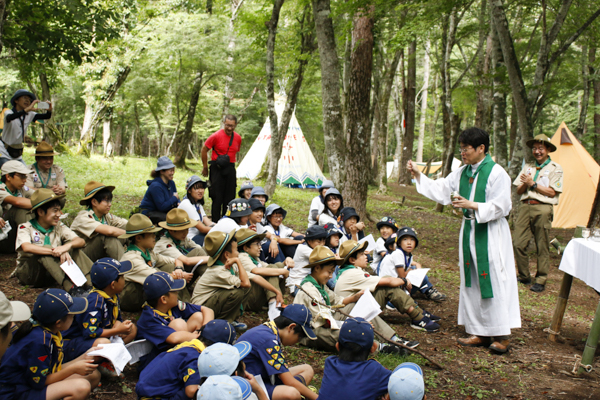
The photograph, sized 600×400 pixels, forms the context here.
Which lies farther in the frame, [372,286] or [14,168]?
[14,168]

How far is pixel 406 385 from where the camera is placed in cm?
222

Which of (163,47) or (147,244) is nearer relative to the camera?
(147,244)

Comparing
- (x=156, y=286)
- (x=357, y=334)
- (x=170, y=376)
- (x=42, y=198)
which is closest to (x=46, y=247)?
(x=42, y=198)

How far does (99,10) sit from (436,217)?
9.22m

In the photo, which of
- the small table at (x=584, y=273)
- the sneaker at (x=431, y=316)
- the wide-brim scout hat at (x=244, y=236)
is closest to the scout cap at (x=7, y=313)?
the wide-brim scout hat at (x=244, y=236)

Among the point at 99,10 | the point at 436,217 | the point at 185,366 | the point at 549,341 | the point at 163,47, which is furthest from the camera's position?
the point at 163,47

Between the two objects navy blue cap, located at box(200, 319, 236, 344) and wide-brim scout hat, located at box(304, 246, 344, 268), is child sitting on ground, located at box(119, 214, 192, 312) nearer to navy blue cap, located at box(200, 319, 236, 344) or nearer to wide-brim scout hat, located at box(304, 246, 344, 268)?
wide-brim scout hat, located at box(304, 246, 344, 268)

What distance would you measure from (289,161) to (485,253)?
13.1 meters

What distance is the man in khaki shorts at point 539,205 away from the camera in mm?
6215

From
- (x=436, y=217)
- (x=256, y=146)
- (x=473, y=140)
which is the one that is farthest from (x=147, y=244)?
(x=256, y=146)

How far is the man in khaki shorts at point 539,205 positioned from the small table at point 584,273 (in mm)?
2070

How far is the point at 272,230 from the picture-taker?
5.62 metres

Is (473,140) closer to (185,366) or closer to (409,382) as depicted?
(409,382)

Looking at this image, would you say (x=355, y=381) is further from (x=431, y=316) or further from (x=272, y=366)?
(x=431, y=316)
